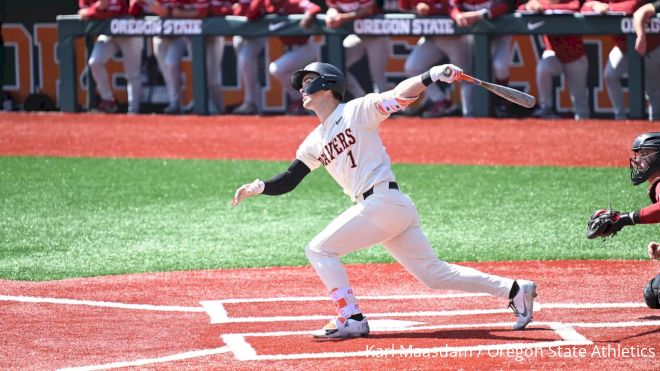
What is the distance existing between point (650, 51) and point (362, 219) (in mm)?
7890

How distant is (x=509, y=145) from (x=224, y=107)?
15.1ft

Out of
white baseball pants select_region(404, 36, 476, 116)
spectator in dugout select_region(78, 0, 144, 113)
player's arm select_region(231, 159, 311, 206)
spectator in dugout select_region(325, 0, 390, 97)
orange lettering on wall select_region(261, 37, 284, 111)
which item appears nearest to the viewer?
player's arm select_region(231, 159, 311, 206)

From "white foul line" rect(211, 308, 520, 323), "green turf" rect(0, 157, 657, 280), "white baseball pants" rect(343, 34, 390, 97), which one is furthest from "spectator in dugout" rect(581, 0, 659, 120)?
"white foul line" rect(211, 308, 520, 323)

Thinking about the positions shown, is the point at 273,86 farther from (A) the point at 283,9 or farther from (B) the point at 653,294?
(B) the point at 653,294

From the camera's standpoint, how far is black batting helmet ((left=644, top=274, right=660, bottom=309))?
21.0 ft

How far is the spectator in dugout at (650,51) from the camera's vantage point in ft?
41.9

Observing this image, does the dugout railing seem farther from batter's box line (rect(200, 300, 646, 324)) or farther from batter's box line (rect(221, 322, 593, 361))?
batter's box line (rect(221, 322, 593, 361))

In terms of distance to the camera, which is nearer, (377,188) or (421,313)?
(377,188)

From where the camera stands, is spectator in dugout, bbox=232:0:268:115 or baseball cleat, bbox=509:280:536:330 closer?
baseball cleat, bbox=509:280:536:330

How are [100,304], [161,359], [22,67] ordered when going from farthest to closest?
[22,67] → [100,304] → [161,359]

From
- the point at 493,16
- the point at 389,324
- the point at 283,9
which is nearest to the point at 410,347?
the point at 389,324

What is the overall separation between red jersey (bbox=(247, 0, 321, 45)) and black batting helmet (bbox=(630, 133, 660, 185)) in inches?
364

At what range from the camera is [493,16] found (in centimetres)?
1378

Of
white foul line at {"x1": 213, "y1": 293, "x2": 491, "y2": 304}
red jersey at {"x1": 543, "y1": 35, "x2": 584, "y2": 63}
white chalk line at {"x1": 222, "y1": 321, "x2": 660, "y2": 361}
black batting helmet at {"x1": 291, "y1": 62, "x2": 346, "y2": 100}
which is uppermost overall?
black batting helmet at {"x1": 291, "y1": 62, "x2": 346, "y2": 100}
